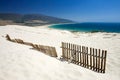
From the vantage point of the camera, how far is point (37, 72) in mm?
6980

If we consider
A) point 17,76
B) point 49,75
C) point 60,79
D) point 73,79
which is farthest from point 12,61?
point 73,79

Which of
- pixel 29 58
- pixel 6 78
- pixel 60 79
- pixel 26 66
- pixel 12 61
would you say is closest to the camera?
pixel 6 78

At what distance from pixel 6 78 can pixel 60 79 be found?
2.52 metres

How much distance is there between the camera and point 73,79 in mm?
6820

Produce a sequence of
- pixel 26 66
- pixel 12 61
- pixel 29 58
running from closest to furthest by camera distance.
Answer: pixel 26 66
pixel 12 61
pixel 29 58

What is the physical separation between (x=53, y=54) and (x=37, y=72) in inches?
143

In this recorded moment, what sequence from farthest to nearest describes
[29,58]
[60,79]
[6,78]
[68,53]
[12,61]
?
1. [68,53]
2. [29,58]
3. [12,61]
4. [60,79]
5. [6,78]

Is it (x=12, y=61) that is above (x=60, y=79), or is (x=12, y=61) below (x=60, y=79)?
above

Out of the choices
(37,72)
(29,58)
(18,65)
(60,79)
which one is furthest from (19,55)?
(60,79)

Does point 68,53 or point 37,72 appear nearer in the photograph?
point 37,72

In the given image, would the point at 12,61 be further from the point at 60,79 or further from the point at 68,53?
the point at 68,53

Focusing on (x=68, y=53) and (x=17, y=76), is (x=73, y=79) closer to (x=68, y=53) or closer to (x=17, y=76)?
(x=17, y=76)

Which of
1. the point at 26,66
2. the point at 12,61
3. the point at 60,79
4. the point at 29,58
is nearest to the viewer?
the point at 60,79

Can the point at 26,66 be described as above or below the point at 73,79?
above
